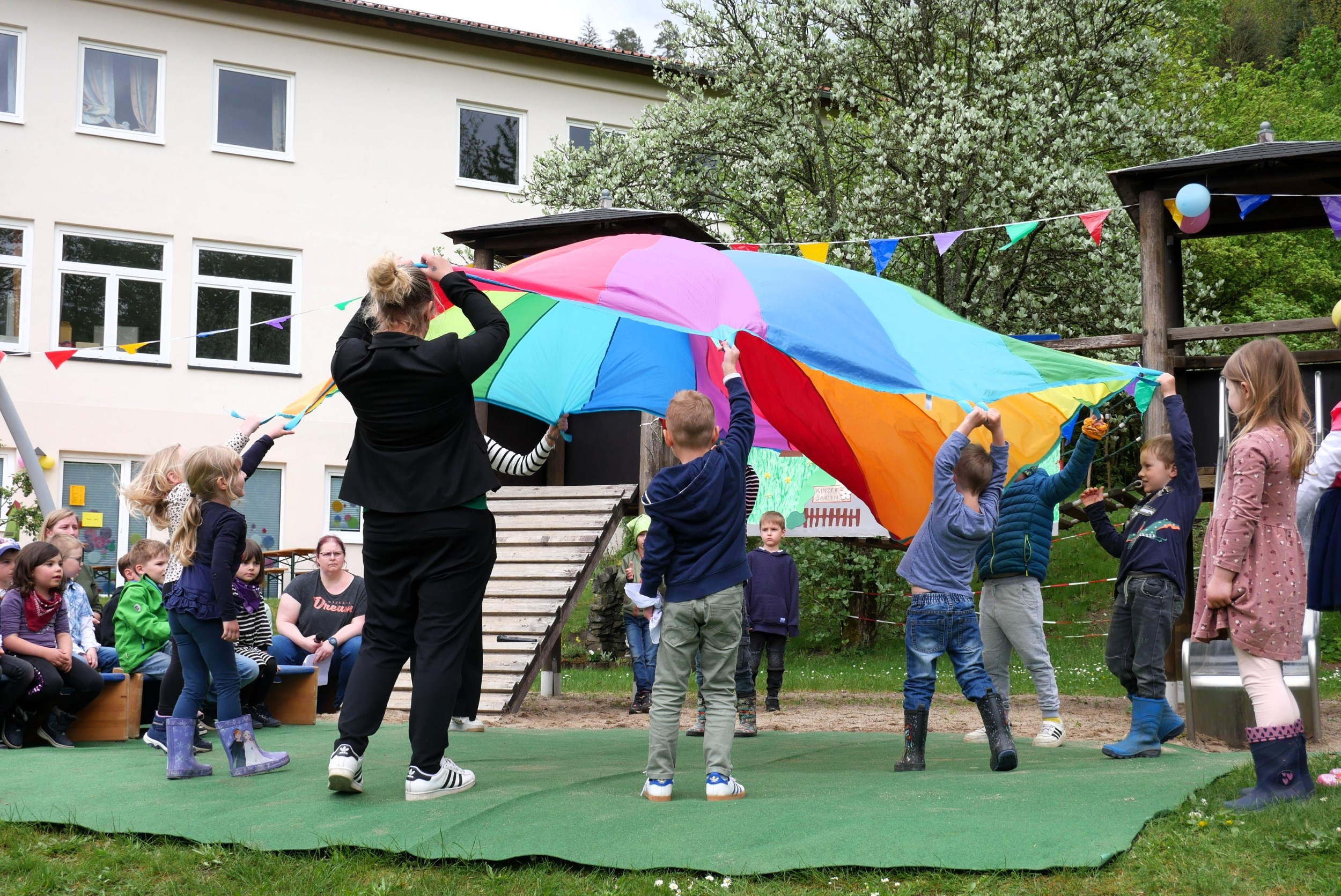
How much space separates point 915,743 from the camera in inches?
193

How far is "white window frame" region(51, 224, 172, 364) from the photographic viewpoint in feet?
49.6

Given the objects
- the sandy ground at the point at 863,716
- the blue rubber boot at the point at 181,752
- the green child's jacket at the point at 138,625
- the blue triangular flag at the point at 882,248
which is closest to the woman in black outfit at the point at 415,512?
the blue rubber boot at the point at 181,752

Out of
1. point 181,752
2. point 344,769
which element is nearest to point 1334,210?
point 344,769

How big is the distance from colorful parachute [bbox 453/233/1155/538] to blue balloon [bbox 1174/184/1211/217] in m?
2.37

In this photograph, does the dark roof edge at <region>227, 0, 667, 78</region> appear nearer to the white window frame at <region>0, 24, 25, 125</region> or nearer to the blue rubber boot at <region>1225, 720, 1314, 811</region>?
the white window frame at <region>0, 24, 25, 125</region>

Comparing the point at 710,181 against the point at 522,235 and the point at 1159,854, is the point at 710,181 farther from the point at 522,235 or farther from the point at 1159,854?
the point at 1159,854

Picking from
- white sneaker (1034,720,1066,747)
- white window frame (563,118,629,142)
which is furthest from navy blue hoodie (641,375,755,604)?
white window frame (563,118,629,142)

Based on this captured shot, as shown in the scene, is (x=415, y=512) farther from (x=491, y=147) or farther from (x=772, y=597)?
(x=491, y=147)

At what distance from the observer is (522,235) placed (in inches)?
410

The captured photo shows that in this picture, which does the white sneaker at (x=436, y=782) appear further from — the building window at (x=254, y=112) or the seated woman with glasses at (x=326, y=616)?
the building window at (x=254, y=112)

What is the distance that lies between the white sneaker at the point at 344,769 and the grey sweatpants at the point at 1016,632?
2.85 m

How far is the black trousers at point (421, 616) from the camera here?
406cm

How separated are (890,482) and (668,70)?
1033 cm

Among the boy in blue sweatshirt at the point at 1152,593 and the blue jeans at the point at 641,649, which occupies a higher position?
the boy in blue sweatshirt at the point at 1152,593
